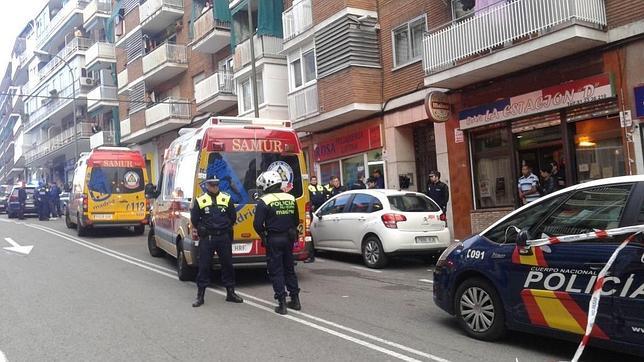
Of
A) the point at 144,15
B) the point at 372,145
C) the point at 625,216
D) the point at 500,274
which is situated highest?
the point at 144,15

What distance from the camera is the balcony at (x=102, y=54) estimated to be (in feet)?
116

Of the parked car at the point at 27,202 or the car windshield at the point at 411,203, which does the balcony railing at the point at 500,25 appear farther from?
the parked car at the point at 27,202

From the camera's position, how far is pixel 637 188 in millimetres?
4582

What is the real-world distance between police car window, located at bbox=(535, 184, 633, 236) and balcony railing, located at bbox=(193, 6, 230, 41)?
20163 mm

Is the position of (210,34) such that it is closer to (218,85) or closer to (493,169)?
(218,85)

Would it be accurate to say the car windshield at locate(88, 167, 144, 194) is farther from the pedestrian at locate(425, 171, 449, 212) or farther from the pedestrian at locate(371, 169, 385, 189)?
the pedestrian at locate(425, 171, 449, 212)

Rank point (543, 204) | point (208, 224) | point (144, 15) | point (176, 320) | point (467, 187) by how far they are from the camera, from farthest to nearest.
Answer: point (144, 15), point (467, 187), point (208, 224), point (176, 320), point (543, 204)

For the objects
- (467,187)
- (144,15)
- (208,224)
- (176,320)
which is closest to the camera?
(176,320)

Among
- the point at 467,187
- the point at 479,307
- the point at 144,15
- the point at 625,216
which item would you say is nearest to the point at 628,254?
the point at 625,216

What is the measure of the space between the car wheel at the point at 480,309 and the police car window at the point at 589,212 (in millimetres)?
785

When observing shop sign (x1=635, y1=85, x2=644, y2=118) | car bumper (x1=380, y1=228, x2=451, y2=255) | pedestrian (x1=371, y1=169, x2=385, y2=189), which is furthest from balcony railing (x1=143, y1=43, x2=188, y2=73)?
shop sign (x1=635, y1=85, x2=644, y2=118)

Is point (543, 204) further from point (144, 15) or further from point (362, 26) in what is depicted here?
point (144, 15)

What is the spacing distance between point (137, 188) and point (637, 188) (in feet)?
48.0

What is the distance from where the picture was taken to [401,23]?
1574 centimetres
